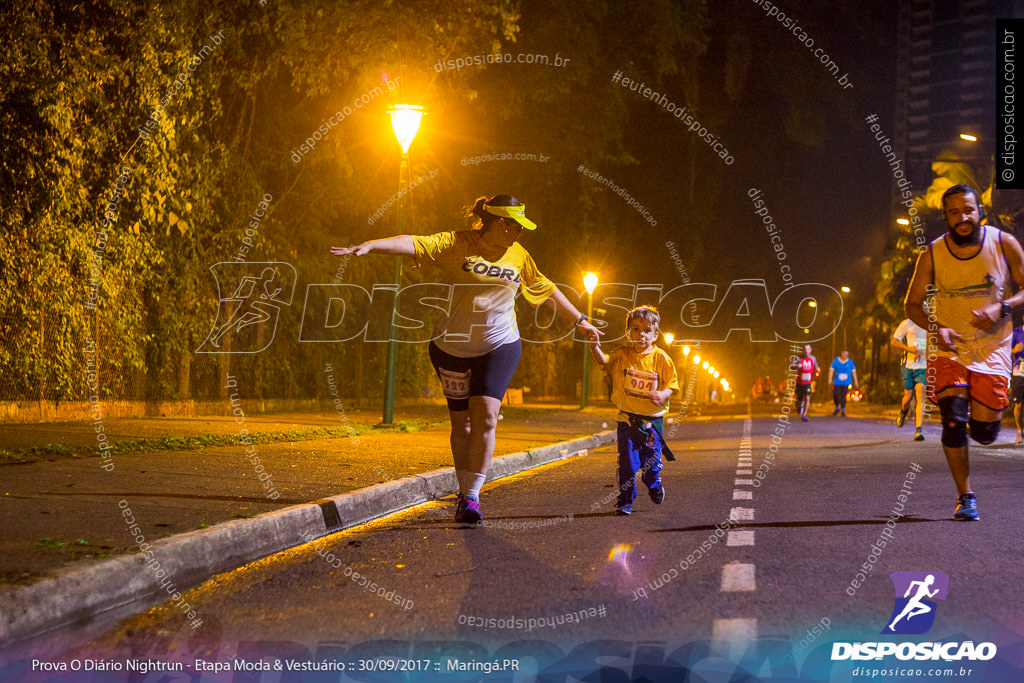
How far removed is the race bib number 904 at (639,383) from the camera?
7.81 metres

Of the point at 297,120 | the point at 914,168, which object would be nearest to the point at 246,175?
the point at 297,120

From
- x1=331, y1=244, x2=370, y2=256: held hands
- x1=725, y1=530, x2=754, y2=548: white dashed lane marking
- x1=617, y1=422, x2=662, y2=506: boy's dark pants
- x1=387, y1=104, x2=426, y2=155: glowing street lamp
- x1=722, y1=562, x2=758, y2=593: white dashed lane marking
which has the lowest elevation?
x1=725, y1=530, x2=754, y2=548: white dashed lane marking

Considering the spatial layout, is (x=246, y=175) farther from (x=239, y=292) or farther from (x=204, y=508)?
(x=204, y=508)

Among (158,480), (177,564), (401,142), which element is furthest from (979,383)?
(401,142)

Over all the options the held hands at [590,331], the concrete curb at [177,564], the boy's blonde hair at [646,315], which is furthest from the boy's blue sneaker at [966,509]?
the concrete curb at [177,564]

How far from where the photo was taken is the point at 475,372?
698cm

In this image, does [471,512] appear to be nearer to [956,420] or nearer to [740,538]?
[740,538]

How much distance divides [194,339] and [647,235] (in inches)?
579

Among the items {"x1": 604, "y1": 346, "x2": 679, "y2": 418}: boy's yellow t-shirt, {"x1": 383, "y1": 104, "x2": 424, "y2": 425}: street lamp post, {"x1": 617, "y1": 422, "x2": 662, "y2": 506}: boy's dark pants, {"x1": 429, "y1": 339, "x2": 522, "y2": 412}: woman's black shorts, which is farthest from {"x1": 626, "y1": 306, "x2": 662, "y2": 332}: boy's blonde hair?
{"x1": 383, "y1": 104, "x2": 424, "y2": 425}: street lamp post

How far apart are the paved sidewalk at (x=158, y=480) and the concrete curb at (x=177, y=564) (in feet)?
0.35

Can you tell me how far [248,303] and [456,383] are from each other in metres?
12.3

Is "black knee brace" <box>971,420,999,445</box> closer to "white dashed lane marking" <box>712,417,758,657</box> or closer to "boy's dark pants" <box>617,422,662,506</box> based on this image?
"white dashed lane marking" <box>712,417,758,657</box>

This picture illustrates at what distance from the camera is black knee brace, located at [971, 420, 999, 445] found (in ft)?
22.7

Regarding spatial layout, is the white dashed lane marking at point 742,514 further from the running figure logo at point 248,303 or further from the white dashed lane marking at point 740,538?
the running figure logo at point 248,303
